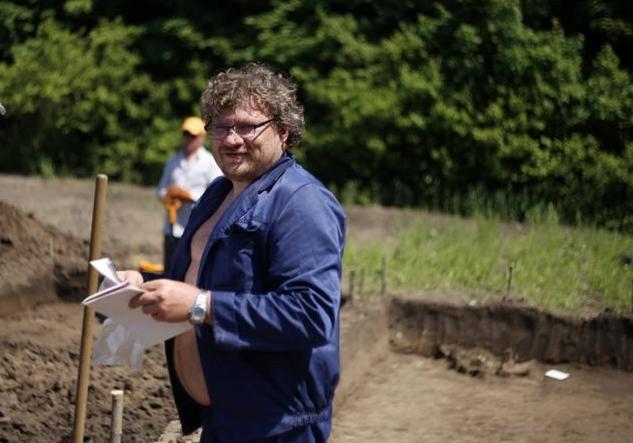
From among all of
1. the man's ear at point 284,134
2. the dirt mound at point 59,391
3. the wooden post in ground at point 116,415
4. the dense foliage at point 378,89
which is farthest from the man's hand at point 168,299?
the dense foliage at point 378,89

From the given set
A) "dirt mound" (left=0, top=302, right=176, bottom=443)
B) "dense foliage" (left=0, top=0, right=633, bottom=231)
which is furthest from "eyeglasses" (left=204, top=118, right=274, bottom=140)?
"dense foliage" (left=0, top=0, right=633, bottom=231)

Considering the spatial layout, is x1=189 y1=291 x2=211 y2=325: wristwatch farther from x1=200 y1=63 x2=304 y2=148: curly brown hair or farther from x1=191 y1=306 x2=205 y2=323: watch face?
x1=200 y1=63 x2=304 y2=148: curly brown hair

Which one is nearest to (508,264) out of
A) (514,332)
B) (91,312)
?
(514,332)

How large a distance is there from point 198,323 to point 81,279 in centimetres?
552

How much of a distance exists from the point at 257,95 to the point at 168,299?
0.71 meters

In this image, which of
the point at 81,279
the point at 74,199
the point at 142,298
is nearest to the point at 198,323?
the point at 142,298

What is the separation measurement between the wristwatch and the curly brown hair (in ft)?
2.07

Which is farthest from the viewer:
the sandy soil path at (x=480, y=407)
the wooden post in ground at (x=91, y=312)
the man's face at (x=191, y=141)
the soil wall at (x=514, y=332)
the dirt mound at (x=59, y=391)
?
the man's face at (x=191, y=141)

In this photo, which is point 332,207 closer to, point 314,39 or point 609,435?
point 609,435

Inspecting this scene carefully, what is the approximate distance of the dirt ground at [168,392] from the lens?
5.78 m

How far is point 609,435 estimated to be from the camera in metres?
6.20

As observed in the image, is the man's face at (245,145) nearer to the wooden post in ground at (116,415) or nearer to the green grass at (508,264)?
the wooden post in ground at (116,415)

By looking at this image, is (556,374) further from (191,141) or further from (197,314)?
(197,314)

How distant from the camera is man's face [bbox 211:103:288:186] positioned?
3.28 m
